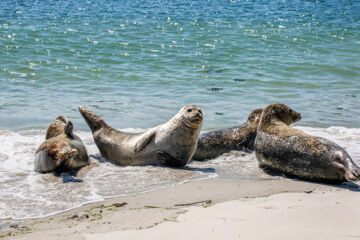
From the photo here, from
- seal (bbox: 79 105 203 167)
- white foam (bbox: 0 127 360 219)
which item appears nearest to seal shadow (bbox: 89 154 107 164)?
white foam (bbox: 0 127 360 219)

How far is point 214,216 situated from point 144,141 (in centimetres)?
281

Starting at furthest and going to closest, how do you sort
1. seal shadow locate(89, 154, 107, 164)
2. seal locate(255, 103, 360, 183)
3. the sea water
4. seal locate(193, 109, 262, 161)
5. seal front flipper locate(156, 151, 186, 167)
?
seal locate(193, 109, 262, 161), seal shadow locate(89, 154, 107, 164), seal front flipper locate(156, 151, 186, 167), the sea water, seal locate(255, 103, 360, 183)

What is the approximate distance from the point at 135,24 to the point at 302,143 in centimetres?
1594

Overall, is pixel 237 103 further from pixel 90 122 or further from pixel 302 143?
pixel 302 143

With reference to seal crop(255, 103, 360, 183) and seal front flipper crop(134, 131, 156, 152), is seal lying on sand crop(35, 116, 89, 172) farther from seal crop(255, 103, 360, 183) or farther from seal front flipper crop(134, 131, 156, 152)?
seal crop(255, 103, 360, 183)

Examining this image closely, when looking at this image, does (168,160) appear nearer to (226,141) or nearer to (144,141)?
(144,141)

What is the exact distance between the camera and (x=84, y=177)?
19.7 ft

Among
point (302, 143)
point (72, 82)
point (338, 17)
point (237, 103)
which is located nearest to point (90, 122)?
point (302, 143)

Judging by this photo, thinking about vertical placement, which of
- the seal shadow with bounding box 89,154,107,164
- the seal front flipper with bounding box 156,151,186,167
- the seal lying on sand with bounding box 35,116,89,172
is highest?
the seal lying on sand with bounding box 35,116,89,172

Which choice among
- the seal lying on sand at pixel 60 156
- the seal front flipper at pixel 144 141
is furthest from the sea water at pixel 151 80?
the seal front flipper at pixel 144 141

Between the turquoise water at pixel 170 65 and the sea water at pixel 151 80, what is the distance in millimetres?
34

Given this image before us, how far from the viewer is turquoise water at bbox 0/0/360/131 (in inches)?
396

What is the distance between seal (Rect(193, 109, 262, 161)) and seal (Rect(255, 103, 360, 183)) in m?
0.76

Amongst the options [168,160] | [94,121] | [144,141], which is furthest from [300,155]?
[94,121]
